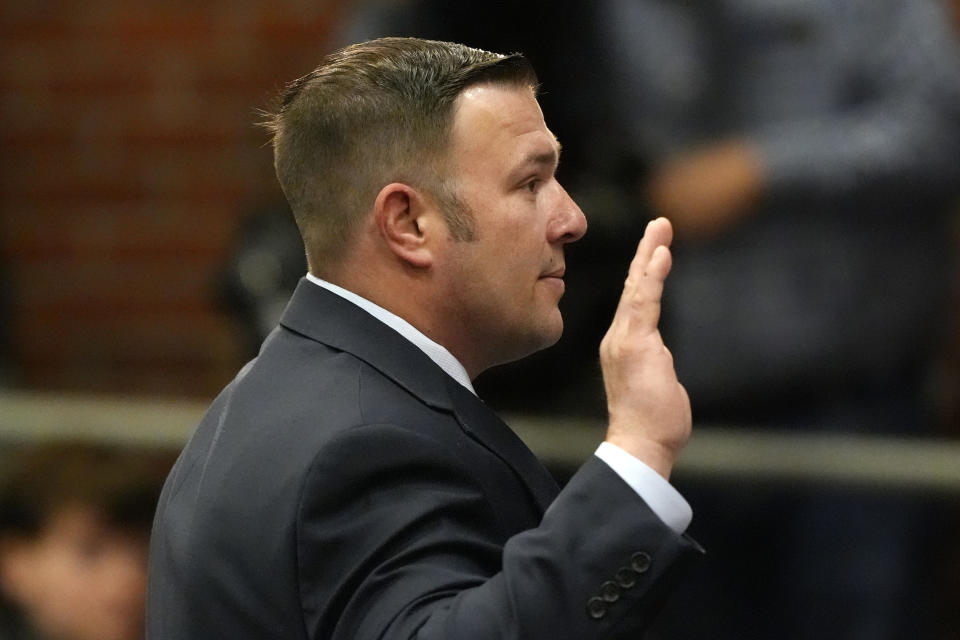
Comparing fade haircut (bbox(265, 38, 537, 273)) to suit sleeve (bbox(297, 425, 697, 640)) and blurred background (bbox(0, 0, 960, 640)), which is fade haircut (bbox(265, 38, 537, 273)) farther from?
blurred background (bbox(0, 0, 960, 640))

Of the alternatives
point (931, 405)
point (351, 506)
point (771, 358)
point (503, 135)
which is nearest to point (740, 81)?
point (771, 358)

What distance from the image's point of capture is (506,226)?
1.31 meters

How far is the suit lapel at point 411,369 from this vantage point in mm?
1296

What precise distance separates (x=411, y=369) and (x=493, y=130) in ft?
0.62

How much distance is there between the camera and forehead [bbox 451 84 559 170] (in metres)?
1.30

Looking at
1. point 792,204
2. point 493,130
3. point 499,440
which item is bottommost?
point 792,204

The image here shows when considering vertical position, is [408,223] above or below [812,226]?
above

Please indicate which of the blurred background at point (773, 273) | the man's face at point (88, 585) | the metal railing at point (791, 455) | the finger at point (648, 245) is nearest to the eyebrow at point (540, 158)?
the finger at point (648, 245)

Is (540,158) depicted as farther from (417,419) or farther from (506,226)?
(417,419)

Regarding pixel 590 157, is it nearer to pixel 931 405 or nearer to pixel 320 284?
pixel 931 405

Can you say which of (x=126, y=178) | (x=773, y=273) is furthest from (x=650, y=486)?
(x=126, y=178)

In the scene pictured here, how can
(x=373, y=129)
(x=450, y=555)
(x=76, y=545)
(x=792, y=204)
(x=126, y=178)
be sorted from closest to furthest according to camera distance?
1. (x=450, y=555)
2. (x=373, y=129)
3. (x=792, y=204)
4. (x=76, y=545)
5. (x=126, y=178)

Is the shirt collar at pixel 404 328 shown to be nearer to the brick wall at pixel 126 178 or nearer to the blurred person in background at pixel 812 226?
the blurred person in background at pixel 812 226

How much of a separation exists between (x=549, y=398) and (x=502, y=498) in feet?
4.59
